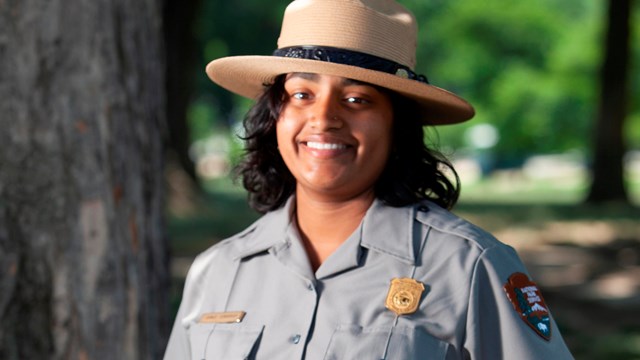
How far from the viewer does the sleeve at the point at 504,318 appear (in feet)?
7.09

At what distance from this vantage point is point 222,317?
8.18 feet

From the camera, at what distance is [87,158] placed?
12.3 feet

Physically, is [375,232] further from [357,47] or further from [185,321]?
[185,321]

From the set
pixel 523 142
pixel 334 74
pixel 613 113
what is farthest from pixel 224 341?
pixel 523 142

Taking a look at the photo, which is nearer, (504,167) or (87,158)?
(87,158)

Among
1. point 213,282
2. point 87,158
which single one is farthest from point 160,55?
point 213,282

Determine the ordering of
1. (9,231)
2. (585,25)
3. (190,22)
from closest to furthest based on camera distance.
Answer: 1. (9,231)
2. (190,22)
3. (585,25)

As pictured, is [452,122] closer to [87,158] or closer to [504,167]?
[87,158]

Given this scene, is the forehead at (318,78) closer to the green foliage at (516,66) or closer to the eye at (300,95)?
the eye at (300,95)

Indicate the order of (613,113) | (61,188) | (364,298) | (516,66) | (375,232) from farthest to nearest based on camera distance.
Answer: (516,66) < (613,113) < (61,188) < (375,232) < (364,298)

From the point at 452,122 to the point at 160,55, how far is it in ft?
5.97

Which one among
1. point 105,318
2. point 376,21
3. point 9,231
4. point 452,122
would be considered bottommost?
point 105,318

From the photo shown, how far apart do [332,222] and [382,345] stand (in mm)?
406

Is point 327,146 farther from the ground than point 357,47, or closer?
closer
